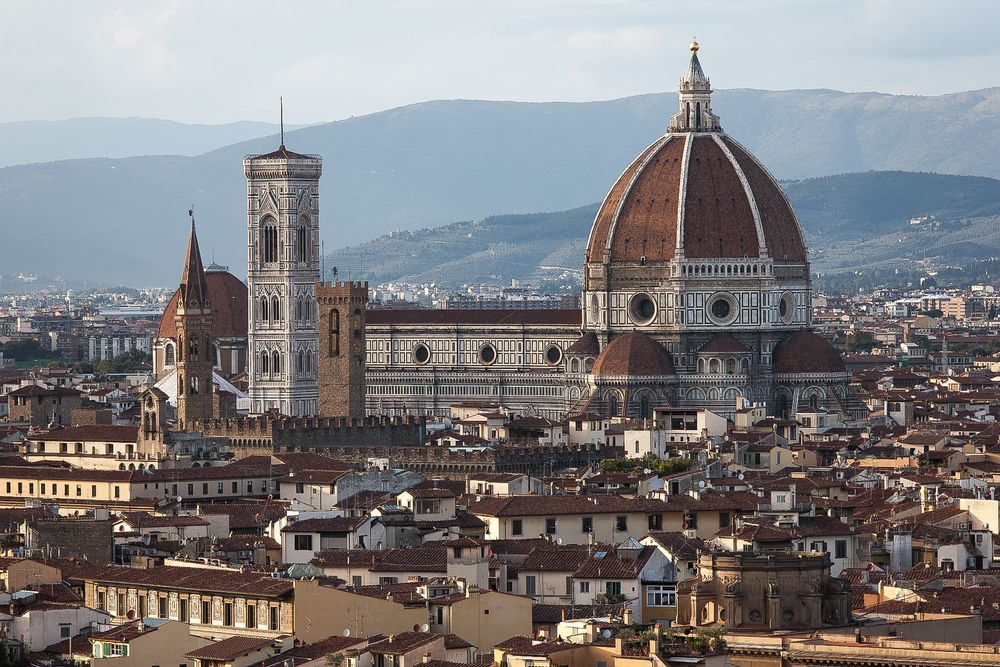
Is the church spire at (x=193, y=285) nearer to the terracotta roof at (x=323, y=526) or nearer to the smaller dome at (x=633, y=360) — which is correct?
the smaller dome at (x=633, y=360)

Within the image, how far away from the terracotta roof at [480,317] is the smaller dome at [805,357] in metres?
11.9

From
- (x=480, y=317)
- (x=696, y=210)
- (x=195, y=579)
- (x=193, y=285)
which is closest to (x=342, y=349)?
(x=193, y=285)

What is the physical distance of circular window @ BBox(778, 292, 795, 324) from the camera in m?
135

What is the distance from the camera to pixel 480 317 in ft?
468

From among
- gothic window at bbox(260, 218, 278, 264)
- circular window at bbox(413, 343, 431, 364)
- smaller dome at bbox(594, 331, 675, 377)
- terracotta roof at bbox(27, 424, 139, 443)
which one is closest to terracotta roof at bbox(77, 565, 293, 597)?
terracotta roof at bbox(27, 424, 139, 443)

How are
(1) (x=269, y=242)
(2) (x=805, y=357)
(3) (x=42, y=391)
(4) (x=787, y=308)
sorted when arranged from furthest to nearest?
(4) (x=787, y=308), (1) (x=269, y=242), (2) (x=805, y=357), (3) (x=42, y=391)

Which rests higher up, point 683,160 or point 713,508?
point 683,160

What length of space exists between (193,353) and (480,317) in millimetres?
34794

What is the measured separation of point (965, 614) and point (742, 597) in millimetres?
4239

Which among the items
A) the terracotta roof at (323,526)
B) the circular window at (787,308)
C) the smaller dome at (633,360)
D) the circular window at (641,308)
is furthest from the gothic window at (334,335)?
the terracotta roof at (323,526)

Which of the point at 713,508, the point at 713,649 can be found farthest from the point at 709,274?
the point at 713,649

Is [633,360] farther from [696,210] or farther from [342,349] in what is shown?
[342,349]

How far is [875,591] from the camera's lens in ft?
167

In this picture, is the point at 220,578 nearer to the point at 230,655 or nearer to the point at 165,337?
the point at 230,655
